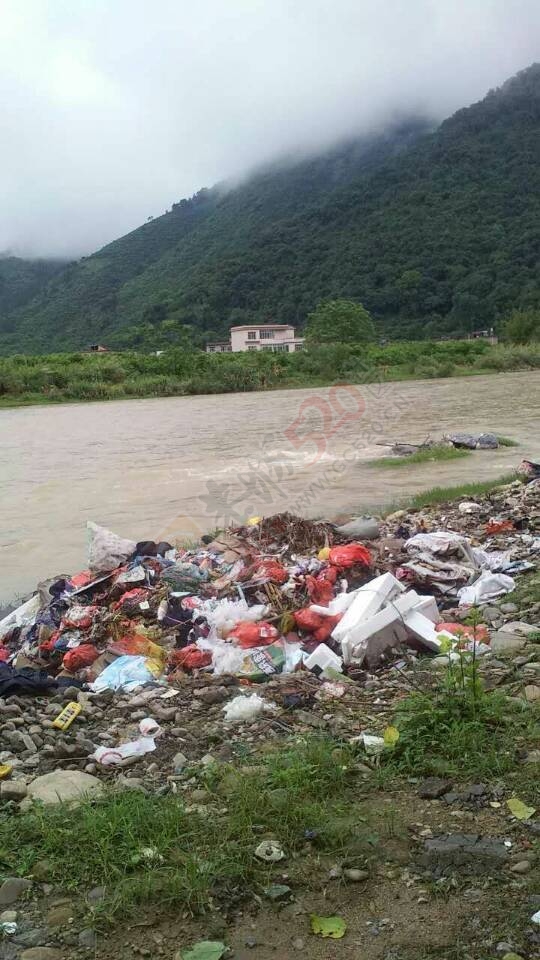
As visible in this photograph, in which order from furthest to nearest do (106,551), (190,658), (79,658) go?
(106,551) → (79,658) → (190,658)

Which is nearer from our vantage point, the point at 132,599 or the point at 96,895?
the point at 96,895

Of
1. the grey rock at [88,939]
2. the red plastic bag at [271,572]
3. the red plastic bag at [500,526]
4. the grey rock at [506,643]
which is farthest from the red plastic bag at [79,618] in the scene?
the red plastic bag at [500,526]

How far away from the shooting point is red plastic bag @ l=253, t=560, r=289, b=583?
5325 mm

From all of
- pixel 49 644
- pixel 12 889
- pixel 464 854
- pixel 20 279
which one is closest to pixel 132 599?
pixel 49 644

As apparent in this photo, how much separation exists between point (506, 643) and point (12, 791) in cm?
247

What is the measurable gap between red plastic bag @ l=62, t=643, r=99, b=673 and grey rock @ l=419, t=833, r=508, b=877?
2761 millimetres

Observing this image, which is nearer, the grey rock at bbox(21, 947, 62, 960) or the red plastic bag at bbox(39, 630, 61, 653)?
the grey rock at bbox(21, 947, 62, 960)

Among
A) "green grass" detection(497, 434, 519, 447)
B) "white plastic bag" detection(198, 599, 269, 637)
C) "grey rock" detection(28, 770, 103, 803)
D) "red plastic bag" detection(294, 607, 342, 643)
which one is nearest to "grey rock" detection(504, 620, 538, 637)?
"red plastic bag" detection(294, 607, 342, 643)

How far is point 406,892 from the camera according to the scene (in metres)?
2.19

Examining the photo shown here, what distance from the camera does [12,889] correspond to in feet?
7.57

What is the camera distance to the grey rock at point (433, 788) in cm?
265

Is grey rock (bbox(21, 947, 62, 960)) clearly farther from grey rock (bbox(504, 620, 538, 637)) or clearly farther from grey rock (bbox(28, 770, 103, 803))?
grey rock (bbox(504, 620, 538, 637))

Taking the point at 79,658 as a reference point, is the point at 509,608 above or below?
above

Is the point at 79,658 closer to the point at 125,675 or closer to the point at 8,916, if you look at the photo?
the point at 125,675
